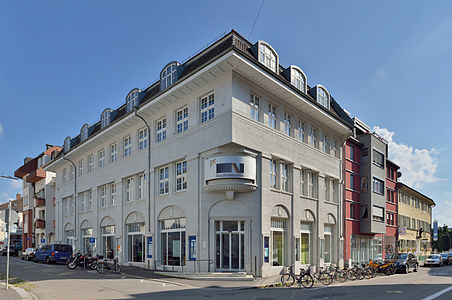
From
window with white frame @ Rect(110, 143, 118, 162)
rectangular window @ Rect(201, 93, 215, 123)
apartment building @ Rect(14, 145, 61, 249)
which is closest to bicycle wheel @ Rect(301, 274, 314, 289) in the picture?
rectangular window @ Rect(201, 93, 215, 123)

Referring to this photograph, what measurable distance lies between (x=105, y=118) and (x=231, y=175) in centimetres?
1723

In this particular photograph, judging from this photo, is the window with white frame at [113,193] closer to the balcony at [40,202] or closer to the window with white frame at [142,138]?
the window with white frame at [142,138]

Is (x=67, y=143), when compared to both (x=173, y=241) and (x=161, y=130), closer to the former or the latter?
(x=161, y=130)

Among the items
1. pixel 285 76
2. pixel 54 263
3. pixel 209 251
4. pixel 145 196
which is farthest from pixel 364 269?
pixel 54 263

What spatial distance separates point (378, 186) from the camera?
3803cm

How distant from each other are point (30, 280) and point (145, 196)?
9.61 m

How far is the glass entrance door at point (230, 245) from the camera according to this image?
2155cm

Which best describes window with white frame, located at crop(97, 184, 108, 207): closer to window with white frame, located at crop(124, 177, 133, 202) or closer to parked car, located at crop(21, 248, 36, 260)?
window with white frame, located at crop(124, 177, 133, 202)

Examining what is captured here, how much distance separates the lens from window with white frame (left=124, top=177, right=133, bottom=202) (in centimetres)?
2972

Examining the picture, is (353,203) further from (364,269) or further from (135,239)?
(135,239)

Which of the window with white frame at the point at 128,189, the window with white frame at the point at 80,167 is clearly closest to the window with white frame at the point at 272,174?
the window with white frame at the point at 128,189

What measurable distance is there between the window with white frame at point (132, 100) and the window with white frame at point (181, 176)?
23.7ft

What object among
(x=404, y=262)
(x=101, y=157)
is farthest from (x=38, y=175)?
(x=404, y=262)

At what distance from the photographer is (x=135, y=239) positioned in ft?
93.8
